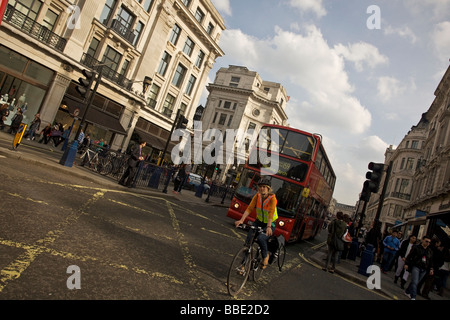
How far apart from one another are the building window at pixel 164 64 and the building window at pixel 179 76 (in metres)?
1.66

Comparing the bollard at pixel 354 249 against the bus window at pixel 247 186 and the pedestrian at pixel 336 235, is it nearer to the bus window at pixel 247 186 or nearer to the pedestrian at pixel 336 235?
Result: the pedestrian at pixel 336 235

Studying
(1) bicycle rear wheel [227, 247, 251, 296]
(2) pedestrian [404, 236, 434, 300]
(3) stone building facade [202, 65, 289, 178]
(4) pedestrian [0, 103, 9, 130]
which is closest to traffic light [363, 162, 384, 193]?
(2) pedestrian [404, 236, 434, 300]

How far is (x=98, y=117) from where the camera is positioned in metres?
22.4

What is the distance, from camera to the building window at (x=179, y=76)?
31044 millimetres

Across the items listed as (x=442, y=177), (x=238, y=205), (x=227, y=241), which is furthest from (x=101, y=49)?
(x=442, y=177)

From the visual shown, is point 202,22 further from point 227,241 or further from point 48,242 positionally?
point 48,242

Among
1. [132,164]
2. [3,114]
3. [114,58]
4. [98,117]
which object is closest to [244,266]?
[132,164]

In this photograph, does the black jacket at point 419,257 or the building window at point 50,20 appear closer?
the black jacket at point 419,257

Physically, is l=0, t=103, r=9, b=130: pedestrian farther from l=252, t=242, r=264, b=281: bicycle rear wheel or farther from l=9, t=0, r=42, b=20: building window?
l=252, t=242, r=264, b=281: bicycle rear wheel

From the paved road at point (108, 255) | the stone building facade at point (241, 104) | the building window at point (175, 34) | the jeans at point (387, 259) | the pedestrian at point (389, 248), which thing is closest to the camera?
the paved road at point (108, 255)

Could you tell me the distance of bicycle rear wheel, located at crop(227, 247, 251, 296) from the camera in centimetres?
421

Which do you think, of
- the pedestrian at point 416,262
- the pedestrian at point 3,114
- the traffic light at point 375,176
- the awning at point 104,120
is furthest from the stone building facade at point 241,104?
the pedestrian at point 416,262

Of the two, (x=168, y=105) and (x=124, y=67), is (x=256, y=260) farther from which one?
(x=168, y=105)

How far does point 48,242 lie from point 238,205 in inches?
326
